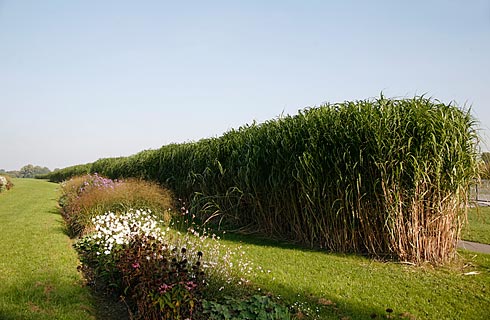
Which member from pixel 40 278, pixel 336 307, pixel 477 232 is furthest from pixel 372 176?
pixel 477 232

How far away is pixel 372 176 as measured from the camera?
17.7ft

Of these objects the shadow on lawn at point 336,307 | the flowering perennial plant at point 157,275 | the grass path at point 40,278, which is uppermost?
the flowering perennial plant at point 157,275

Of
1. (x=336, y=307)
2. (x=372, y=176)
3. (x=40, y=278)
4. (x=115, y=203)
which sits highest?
(x=372, y=176)

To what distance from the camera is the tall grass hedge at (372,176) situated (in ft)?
16.9

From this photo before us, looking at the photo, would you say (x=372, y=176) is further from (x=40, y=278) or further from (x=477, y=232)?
(x=477, y=232)

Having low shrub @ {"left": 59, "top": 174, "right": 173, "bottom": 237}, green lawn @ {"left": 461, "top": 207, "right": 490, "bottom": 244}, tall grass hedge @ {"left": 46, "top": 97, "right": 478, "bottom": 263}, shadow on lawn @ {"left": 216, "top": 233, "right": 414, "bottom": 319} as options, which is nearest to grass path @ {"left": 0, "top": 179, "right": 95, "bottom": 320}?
low shrub @ {"left": 59, "top": 174, "right": 173, "bottom": 237}

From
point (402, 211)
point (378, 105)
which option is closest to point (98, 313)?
point (402, 211)

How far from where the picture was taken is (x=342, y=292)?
402cm

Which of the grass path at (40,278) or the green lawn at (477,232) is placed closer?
the grass path at (40,278)

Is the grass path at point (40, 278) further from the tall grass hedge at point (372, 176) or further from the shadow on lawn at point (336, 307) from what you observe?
the tall grass hedge at point (372, 176)

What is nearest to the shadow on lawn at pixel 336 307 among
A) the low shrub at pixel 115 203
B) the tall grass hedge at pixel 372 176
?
the tall grass hedge at pixel 372 176

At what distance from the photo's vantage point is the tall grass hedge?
16.9 ft

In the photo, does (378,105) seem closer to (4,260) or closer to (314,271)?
(314,271)

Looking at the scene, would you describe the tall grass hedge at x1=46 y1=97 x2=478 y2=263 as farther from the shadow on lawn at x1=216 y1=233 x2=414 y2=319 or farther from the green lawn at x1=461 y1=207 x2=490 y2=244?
the green lawn at x1=461 y1=207 x2=490 y2=244
